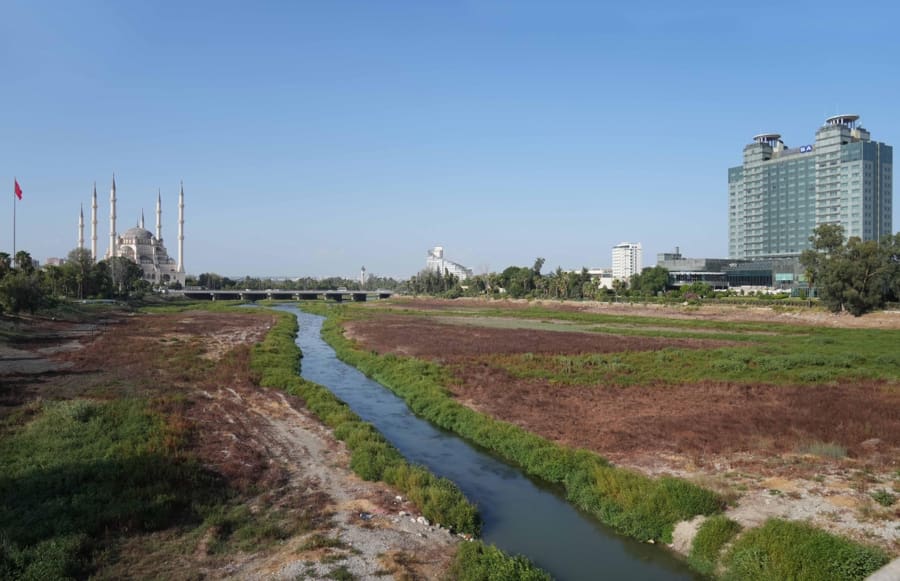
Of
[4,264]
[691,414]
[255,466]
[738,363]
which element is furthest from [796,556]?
[4,264]

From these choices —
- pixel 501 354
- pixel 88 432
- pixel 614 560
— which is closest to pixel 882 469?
pixel 614 560

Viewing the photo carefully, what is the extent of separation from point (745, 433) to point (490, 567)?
1427cm

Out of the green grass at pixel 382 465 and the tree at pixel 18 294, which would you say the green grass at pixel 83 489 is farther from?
the tree at pixel 18 294

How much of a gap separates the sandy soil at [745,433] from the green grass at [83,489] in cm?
1363

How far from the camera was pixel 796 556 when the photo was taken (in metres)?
12.4

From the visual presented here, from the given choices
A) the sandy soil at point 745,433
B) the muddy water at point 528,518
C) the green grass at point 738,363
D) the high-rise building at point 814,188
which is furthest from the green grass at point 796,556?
the high-rise building at point 814,188

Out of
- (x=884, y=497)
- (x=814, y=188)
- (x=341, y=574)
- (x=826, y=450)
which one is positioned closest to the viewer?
(x=341, y=574)

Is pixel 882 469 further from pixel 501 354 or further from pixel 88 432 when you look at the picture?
pixel 501 354

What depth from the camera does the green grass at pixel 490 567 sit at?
12.4m

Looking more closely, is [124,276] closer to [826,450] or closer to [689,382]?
[689,382]

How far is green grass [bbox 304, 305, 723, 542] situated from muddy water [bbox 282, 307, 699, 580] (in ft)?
1.33

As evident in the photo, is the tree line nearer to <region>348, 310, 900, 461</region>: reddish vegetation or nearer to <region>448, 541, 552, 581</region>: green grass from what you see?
<region>348, 310, 900, 461</region>: reddish vegetation

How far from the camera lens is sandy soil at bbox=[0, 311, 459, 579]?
12812 mm

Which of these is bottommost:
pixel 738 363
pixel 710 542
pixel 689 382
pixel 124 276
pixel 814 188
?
pixel 710 542
